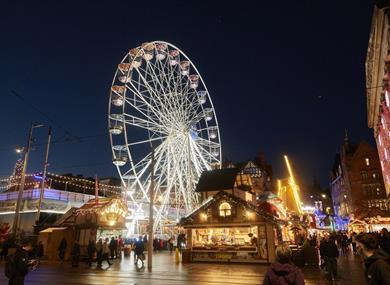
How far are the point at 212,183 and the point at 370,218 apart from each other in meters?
20.8

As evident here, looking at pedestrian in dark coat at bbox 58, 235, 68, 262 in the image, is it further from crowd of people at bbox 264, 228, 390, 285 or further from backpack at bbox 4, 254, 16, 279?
crowd of people at bbox 264, 228, 390, 285

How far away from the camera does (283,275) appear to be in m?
4.34

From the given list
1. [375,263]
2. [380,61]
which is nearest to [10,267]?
[375,263]

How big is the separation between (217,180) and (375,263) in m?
27.4

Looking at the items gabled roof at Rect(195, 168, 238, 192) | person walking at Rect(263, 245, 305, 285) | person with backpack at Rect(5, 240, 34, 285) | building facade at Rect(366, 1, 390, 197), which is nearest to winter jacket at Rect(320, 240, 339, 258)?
person walking at Rect(263, 245, 305, 285)

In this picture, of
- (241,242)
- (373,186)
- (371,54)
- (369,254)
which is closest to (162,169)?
(241,242)

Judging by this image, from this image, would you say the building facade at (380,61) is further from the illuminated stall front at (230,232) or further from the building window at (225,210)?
the building window at (225,210)

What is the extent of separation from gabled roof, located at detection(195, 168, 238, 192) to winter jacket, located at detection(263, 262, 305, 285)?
81.3 feet

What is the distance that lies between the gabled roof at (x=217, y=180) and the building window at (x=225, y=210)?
5386mm

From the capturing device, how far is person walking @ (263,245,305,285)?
4293 millimetres

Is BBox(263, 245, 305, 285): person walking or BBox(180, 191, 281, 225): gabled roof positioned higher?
BBox(180, 191, 281, 225): gabled roof

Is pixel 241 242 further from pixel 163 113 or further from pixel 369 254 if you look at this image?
pixel 369 254

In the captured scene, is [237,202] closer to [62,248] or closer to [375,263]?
[62,248]

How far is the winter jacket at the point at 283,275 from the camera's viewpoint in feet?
14.1
